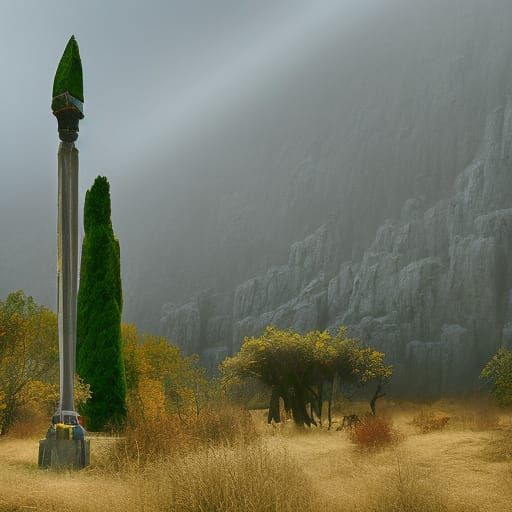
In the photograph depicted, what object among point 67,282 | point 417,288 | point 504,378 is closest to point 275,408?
point 504,378

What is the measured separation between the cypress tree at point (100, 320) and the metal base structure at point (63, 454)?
464 inches

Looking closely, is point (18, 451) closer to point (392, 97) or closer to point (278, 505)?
point (278, 505)

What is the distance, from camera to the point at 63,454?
1084 cm

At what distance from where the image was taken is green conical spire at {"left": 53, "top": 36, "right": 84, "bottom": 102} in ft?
38.3

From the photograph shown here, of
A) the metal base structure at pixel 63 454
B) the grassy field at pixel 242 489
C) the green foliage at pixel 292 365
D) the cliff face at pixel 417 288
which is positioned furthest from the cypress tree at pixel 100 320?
the cliff face at pixel 417 288

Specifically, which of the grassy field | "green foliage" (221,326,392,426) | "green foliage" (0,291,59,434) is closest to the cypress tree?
"green foliage" (0,291,59,434)

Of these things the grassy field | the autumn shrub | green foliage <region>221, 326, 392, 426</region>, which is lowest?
the autumn shrub

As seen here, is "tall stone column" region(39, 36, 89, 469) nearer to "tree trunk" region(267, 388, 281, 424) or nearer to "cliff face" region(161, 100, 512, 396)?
"tree trunk" region(267, 388, 281, 424)

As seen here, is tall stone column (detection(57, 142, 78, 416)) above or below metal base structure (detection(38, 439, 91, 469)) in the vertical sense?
above

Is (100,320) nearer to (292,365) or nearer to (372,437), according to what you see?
(292,365)

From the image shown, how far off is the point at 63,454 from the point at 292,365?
16479mm

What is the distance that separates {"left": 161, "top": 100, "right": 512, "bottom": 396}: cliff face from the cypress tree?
31534 millimetres

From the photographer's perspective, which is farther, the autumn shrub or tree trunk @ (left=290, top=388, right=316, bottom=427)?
tree trunk @ (left=290, top=388, right=316, bottom=427)

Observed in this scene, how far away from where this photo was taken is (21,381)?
2128 cm
